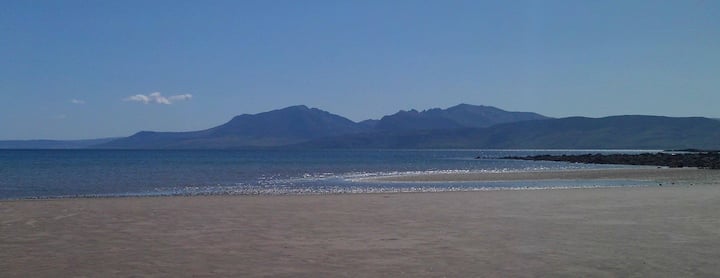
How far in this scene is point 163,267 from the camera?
33.3ft

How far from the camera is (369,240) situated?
1287 centimetres

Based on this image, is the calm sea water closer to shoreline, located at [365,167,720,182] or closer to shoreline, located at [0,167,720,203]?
shoreline, located at [0,167,720,203]

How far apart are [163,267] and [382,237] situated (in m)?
4.59

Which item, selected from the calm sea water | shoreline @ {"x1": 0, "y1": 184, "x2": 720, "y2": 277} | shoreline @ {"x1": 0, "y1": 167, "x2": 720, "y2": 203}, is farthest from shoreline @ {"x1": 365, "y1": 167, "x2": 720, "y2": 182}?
shoreline @ {"x1": 0, "y1": 184, "x2": 720, "y2": 277}

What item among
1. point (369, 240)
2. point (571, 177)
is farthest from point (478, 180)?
point (369, 240)

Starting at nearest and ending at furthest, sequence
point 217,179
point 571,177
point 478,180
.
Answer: point 478,180, point 571,177, point 217,179

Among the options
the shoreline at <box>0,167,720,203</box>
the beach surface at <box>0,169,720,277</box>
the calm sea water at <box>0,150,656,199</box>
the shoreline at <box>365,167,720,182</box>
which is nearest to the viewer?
the beach surface at <box>0,169,720,277</box>

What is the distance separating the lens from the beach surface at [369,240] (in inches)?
392

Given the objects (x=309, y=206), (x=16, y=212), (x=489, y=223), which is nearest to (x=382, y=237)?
(x=489, y=223)

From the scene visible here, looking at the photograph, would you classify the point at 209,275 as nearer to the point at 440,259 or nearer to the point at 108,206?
the point at 440,259

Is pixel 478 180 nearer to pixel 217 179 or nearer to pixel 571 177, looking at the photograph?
pixel 571 177

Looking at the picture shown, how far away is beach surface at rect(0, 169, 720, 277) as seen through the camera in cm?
995

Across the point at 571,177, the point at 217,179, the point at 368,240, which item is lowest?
the point at 368,240

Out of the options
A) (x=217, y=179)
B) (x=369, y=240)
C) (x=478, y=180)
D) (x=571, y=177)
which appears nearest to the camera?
(x=369, y=240)
